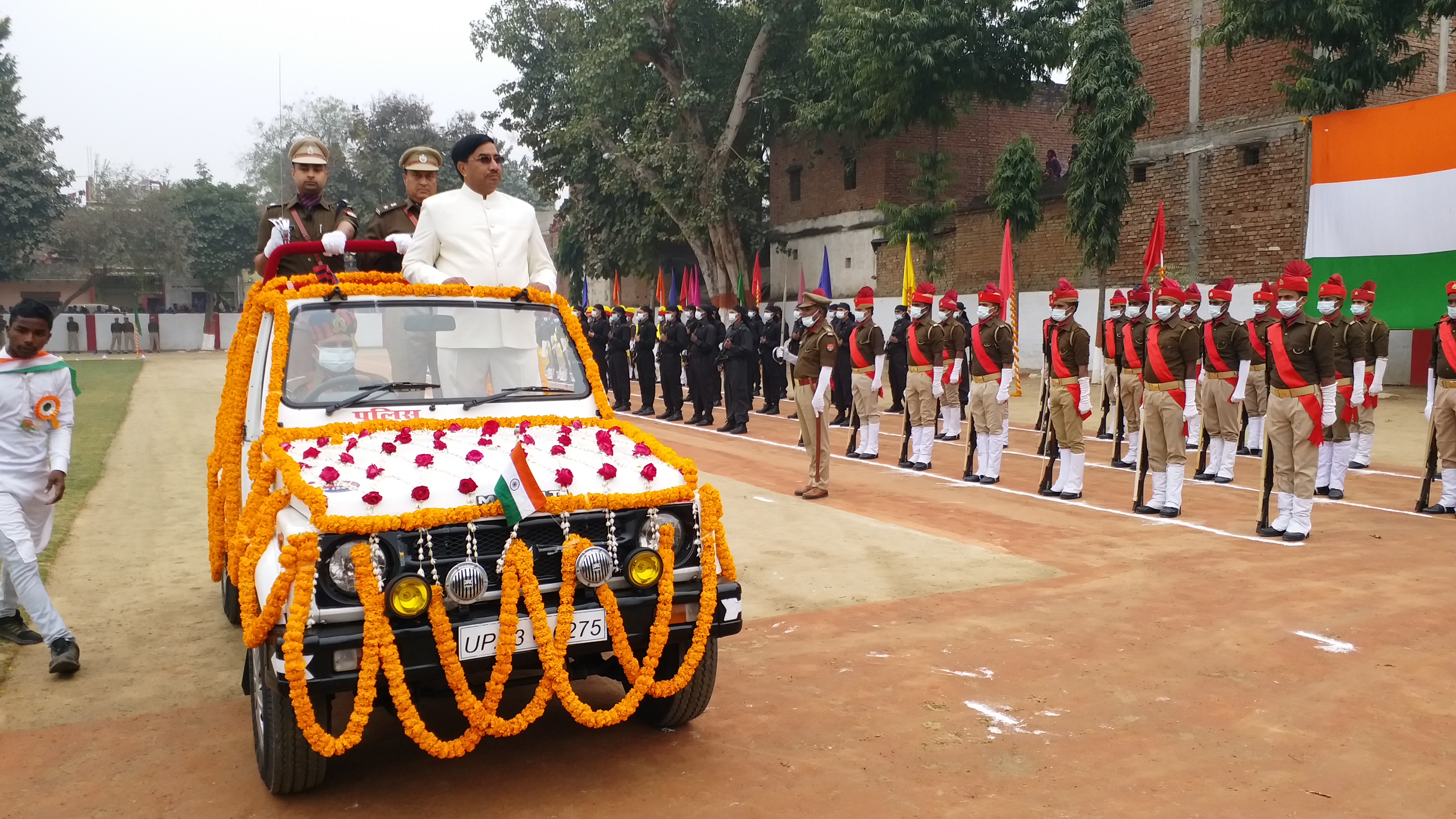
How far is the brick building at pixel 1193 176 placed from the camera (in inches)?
837

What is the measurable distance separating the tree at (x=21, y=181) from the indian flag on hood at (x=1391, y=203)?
48.0 metres

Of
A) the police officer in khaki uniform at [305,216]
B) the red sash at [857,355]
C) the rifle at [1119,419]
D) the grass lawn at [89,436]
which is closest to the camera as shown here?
the police officer in khaki uniform at [305,216]

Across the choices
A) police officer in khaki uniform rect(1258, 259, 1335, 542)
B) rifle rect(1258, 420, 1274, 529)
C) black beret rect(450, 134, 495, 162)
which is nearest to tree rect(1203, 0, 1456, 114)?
police officer in khaki uniform rect(1258, 259, 1335, 542)

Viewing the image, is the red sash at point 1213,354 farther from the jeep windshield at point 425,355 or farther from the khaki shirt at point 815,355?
the jeep windshield at point 425,355

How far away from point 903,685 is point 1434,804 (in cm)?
226

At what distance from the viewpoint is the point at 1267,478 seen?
958 centimetres

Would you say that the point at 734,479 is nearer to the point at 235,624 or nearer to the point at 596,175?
the point at 235,624

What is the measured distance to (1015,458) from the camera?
15062mm

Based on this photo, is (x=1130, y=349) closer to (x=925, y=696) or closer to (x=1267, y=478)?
(x=1267, y=478)

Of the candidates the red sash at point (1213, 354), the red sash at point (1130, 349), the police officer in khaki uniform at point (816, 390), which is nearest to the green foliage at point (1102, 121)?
the red sash at point (1130, 349)

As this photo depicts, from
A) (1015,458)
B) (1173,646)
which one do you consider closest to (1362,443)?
(1015,458)

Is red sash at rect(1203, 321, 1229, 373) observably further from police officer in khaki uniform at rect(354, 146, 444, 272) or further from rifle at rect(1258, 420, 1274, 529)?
police officer in khaki uniform at rect(354, 146, 444, 272)

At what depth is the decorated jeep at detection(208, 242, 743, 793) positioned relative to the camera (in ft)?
12.9

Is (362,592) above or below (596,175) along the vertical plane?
below
